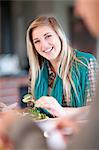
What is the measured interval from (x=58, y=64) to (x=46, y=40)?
0.14 feet

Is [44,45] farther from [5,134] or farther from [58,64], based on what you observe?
[5,134]

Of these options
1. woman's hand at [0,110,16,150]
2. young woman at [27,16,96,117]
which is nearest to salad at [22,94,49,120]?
young woman at [27,16,96,117]

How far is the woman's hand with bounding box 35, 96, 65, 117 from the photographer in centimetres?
55

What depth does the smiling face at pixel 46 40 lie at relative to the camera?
0.56 m

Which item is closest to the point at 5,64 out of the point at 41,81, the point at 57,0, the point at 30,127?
the point at 57,0

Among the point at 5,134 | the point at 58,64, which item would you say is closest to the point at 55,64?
the point at 58,64

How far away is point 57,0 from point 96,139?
2667 millimetres

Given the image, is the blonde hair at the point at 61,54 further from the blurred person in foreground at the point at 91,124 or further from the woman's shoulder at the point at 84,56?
the blurred person in foreground at the point at 91,124

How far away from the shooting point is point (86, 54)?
22.3 inches

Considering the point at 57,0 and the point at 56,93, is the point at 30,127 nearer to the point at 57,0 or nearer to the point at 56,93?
the point at 56,93

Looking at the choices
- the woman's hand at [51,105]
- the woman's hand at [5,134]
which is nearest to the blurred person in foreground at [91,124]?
the woman's hand at [5,134]

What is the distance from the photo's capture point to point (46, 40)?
56cm

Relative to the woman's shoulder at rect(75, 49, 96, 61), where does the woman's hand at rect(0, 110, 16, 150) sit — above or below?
below

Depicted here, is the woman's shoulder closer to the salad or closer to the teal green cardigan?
the teal green cardigan
